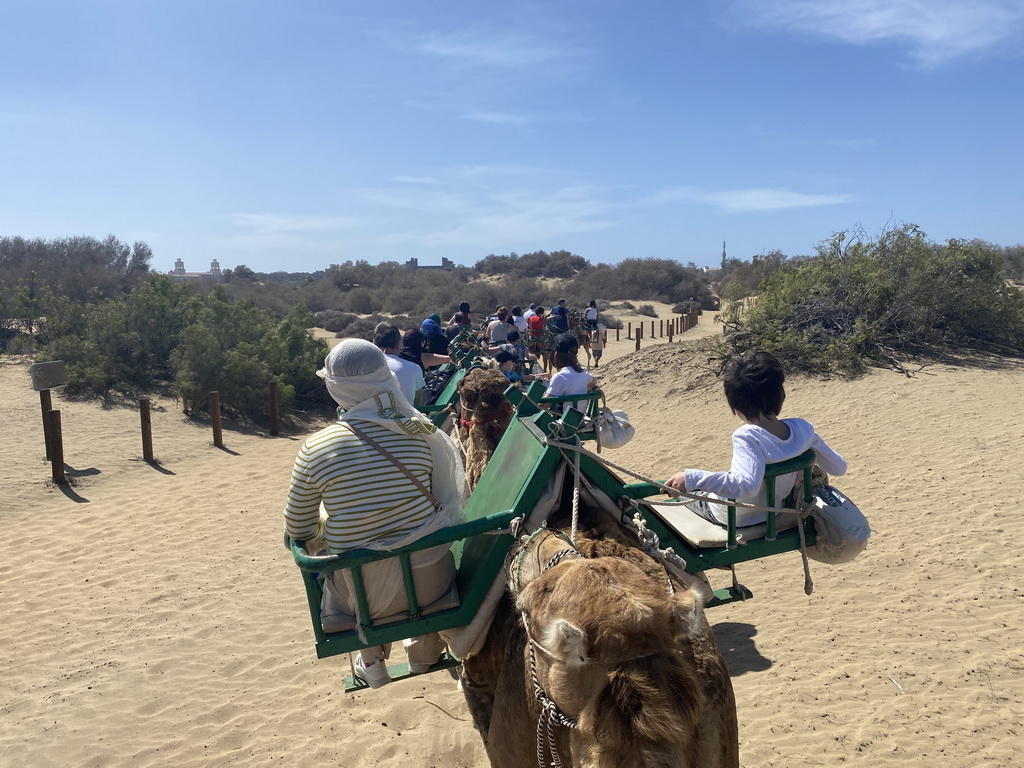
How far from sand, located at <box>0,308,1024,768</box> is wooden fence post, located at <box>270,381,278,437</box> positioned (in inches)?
130

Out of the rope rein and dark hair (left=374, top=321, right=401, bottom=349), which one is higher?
dark hair (left=374, top=321, right=401, bottom=349)

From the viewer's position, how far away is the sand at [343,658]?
13.6ft

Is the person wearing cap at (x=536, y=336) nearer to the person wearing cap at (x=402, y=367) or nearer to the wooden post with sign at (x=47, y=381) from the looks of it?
the wooden post with sign at (x=47, y=381)

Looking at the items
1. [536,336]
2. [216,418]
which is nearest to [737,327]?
[536,336]

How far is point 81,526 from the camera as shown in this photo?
8391 millimetres

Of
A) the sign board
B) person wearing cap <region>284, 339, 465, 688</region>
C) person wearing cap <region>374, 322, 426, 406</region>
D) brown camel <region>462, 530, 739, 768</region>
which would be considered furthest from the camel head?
the sign board

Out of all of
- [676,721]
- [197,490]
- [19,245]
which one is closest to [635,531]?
[676,721]

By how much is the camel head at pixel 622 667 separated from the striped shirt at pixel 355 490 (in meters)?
0.95

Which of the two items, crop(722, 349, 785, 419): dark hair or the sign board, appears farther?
the sign board

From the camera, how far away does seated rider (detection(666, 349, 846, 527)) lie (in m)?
2.78

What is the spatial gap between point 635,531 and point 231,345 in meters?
15.4

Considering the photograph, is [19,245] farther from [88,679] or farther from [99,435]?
[88,679]

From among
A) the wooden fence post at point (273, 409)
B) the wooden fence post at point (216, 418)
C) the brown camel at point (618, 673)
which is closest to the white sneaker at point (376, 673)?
the brown camel at point (618, 673)

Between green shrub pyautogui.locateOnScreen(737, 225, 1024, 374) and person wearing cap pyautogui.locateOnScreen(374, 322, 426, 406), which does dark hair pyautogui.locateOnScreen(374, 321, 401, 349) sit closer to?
person wearing cap pyautogui.locateOnScreen(374, 322, 426, 406)
